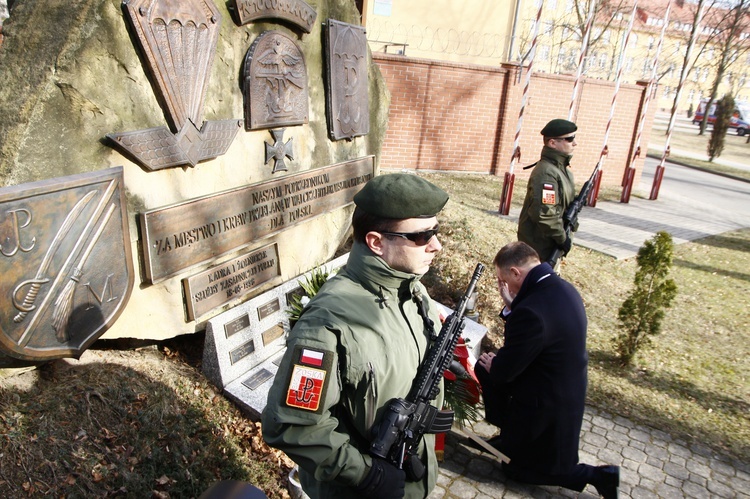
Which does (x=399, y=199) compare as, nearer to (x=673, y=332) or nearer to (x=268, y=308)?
(x=268, y=308)

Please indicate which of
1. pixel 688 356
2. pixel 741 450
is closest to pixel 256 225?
pixel 741 450

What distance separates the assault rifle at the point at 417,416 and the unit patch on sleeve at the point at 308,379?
1.06 ft

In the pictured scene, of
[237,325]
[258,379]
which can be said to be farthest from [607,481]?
[237,325]

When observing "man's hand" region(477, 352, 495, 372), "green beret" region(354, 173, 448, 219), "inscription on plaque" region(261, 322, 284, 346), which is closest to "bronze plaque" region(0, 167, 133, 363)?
"inscription on plaque" region(261, 322, 284, 346)

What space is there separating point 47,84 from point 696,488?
495cm

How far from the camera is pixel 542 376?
3342 millimetres

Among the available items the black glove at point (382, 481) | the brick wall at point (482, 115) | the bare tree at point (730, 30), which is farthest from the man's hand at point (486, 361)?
the bare tree at point (730, 30)

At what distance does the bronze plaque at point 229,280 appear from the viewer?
3.76m

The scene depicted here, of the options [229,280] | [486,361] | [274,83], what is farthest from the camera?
[274,83]

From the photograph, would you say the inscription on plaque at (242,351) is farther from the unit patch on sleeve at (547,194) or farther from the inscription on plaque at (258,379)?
the unit patch on sleeve at (547,194)

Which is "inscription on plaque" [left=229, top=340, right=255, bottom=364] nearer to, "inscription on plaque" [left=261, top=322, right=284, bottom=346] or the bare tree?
"inscription on plaque" [left=261, top=322, right=284, bottom=346]

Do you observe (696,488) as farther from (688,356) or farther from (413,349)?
(413,349)

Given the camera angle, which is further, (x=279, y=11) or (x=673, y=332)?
(x=673, y=332)

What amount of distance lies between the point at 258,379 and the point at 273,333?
1.47 ft
